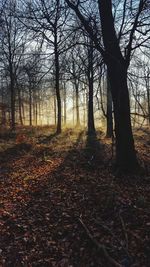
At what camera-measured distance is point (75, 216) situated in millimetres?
6582

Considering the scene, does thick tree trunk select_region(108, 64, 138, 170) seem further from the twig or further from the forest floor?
the twig

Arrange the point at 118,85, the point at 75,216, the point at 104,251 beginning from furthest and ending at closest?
the point at 118,85 → the point at 75,216 → the point at 104,251

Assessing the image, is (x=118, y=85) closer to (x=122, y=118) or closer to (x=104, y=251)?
(x=122, y=118)

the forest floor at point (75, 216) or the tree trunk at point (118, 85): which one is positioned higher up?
the tree trunk at point (118, 85)

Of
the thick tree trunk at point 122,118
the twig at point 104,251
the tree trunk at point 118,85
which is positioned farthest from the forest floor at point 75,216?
the tree trunk at point 118,85

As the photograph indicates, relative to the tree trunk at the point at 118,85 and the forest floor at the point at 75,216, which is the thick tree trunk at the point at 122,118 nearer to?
the tree trunk at the point at 118,85

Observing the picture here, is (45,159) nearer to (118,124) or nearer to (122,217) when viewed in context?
(118,124)

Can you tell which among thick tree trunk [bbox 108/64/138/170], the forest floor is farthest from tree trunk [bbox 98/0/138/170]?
the forest floor

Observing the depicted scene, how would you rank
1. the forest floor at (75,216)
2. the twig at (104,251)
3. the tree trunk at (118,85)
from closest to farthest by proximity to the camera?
the twig at (104,251)
the forest floor at (75,216)
the tree trunk at (118,85)

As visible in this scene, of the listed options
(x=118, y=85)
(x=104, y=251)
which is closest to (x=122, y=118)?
(x=118, y=85)

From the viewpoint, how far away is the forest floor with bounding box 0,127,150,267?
512 cm

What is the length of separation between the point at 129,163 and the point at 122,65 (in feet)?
10.0

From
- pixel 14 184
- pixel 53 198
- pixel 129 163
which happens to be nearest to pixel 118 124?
pixel 129 163

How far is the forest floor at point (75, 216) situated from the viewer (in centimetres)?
512
